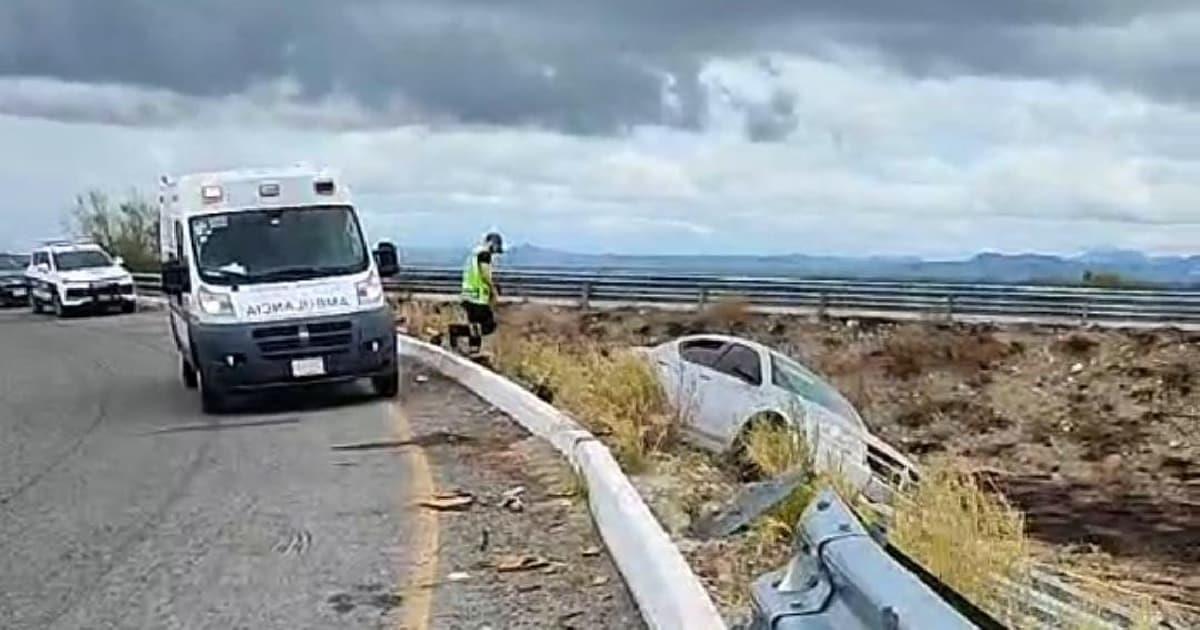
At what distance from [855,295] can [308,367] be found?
2527 centimetres

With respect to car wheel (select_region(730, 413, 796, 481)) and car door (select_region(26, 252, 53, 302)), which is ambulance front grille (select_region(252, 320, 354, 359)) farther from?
car door (select_region(26, 252, 53, 302))

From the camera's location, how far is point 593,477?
11.1 metres

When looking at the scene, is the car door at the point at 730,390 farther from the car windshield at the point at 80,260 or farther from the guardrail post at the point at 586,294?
the car windshield at the point at 80,260

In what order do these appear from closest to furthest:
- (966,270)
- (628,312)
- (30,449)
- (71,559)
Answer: (71,559) < (30,449) < (628,312) < (966,270)

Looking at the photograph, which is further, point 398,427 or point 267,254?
point 267,254

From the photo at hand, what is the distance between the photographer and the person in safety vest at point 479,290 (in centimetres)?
2383

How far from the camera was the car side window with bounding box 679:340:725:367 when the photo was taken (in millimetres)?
19234

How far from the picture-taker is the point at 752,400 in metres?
17.7

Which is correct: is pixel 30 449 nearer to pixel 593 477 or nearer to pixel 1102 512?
pixel 593 477

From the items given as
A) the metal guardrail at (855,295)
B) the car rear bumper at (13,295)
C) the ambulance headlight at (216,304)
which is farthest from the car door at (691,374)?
the car rear bumper at (13,295)

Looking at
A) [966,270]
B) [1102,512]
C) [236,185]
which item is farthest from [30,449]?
[966,270]

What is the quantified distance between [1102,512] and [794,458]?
15.2 metres

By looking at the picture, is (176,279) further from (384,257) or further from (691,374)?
(691,374)

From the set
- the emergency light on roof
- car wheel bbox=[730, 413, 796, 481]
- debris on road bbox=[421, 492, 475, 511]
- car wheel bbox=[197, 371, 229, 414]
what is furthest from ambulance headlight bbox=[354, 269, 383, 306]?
debris on road bbox=[421, 492, 475, 511]
